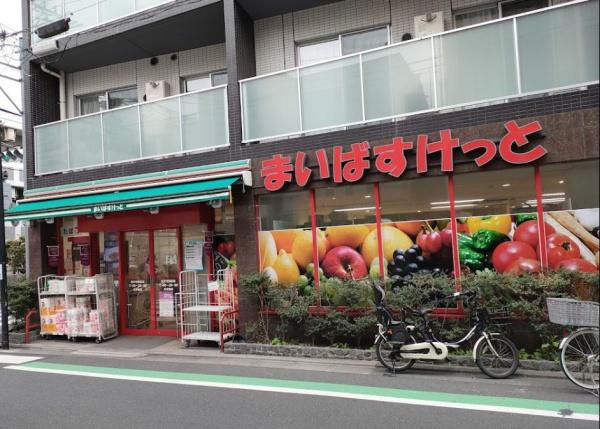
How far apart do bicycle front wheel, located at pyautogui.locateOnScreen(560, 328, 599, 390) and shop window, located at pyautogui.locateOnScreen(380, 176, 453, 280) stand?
2.29 metres

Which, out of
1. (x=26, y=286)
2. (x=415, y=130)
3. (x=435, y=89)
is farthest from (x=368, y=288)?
(x=26, y=286)

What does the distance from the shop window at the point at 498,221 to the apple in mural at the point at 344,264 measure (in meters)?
1.84

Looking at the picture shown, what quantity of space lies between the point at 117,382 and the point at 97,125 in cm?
691

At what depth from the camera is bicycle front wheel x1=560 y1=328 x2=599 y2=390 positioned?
238 inches

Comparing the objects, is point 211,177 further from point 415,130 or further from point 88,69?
point 88,69

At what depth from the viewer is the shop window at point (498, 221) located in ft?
26.1

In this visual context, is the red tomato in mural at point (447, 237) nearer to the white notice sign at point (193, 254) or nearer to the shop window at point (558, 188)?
the shop window at point (558, 188)

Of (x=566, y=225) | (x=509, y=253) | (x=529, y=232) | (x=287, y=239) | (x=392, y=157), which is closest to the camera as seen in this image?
(x=566, y=225)

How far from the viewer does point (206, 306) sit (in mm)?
10133

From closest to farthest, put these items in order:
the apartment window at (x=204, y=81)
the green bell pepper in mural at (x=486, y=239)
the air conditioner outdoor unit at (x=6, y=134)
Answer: the green bell pepper in mural at (x=486, y=239)
the apartment window at (x=204, y=81)
the air conditioner outdoor unit at (x=6, y=134)

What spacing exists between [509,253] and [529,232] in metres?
0.46

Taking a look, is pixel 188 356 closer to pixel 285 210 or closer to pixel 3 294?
pixel 285 210

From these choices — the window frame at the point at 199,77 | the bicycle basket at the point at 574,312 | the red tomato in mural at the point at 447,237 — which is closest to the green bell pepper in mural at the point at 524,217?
the red tomato in mural at the point at 447,237

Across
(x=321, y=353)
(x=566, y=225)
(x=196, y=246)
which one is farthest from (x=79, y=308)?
(x=566, y=225)
